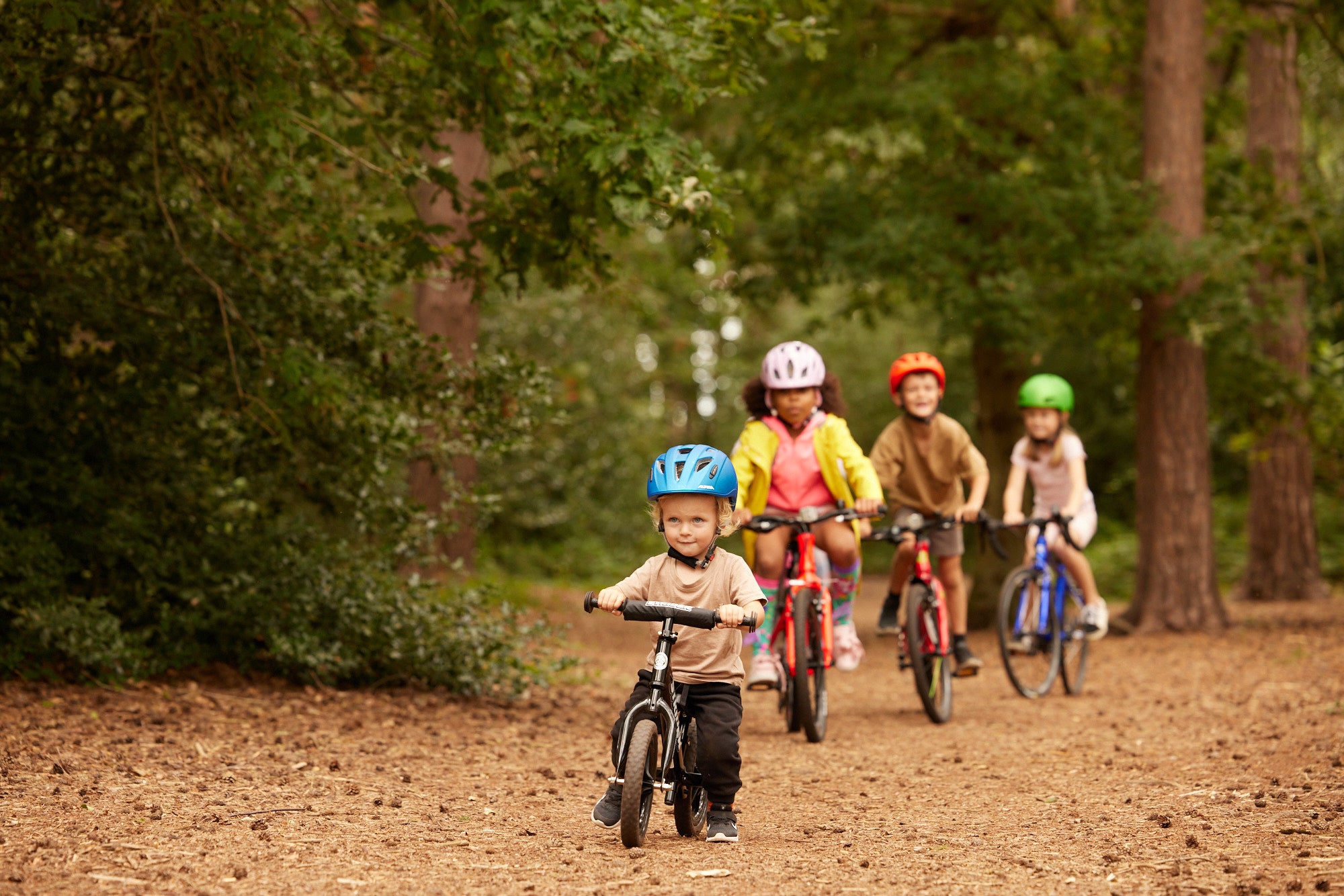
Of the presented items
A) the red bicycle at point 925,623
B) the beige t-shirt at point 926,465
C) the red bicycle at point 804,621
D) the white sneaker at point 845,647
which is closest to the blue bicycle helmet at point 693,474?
the red bicycle at point 804,621

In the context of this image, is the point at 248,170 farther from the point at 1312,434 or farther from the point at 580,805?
the point at 1312,434

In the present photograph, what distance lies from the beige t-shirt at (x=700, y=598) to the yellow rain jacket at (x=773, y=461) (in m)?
2.25

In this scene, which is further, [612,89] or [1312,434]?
[1312,434]

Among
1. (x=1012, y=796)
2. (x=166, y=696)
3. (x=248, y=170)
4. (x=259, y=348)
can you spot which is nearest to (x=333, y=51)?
(x=248, y=170)

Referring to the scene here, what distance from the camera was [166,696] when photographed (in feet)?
22.8

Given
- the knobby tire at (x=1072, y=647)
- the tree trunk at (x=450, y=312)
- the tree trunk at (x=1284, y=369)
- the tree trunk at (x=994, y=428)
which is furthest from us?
the tree trunk at (x=994, y=428)

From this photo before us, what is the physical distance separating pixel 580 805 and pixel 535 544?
51.0ft

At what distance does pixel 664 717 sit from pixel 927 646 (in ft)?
11.2

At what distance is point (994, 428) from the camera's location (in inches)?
536

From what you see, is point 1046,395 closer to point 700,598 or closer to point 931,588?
point 931,588

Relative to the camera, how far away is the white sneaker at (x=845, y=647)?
276 inches

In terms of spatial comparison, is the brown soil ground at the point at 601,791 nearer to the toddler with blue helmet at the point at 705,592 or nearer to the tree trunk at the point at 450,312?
the toddler with blue helmet at the point at 705,592

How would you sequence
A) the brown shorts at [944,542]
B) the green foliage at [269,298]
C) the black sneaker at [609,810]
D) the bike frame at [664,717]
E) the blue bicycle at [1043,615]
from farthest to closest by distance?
the blue bicycle at [1043,615], the brown shorts at [944,542], the green foliage at [269,298], the black sneaker at [609,810], the bike frame at [664,717]

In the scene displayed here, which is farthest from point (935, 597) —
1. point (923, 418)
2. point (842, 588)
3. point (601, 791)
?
point (601, 791)
